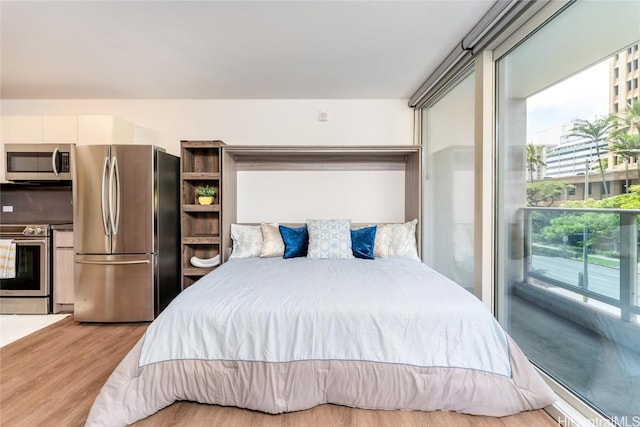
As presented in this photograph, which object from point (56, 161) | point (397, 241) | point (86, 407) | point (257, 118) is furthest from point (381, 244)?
point (56, 161)

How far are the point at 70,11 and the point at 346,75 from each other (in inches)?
85.5

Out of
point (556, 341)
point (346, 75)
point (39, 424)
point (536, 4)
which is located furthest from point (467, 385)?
point (346, 75)

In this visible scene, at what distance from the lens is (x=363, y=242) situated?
294cm

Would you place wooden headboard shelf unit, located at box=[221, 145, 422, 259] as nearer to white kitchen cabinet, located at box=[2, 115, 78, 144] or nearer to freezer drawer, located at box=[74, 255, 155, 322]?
freezer drawer, located at box=[74, 255, 155, 322]

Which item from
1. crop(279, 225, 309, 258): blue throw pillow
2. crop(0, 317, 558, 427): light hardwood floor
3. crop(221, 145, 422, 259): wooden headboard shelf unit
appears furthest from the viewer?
crop(221, 145, 422, 259): wooden headboard shelf unit

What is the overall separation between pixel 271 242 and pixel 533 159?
7.65 ft

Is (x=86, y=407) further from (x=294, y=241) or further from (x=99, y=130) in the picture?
(x=99, y=130)

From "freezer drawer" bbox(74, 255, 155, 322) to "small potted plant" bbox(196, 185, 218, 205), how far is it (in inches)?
31.0

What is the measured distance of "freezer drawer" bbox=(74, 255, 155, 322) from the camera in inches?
112

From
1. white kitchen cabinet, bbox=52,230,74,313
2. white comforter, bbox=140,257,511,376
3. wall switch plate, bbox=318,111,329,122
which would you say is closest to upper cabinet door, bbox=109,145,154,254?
white kitchen cabinet, bbox=52,230,74,313

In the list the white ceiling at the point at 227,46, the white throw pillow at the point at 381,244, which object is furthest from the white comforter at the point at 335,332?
the white ceiling at the point at 227,46

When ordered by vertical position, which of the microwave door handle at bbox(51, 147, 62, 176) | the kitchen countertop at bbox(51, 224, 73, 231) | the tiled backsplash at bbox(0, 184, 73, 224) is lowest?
the kitchen countertop at bbox(51, 224, 73, 231)

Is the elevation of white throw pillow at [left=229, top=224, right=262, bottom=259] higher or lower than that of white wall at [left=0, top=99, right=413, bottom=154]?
lower

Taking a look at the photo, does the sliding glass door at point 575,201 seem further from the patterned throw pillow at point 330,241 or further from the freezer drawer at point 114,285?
the freezer drawer at point 114,285
